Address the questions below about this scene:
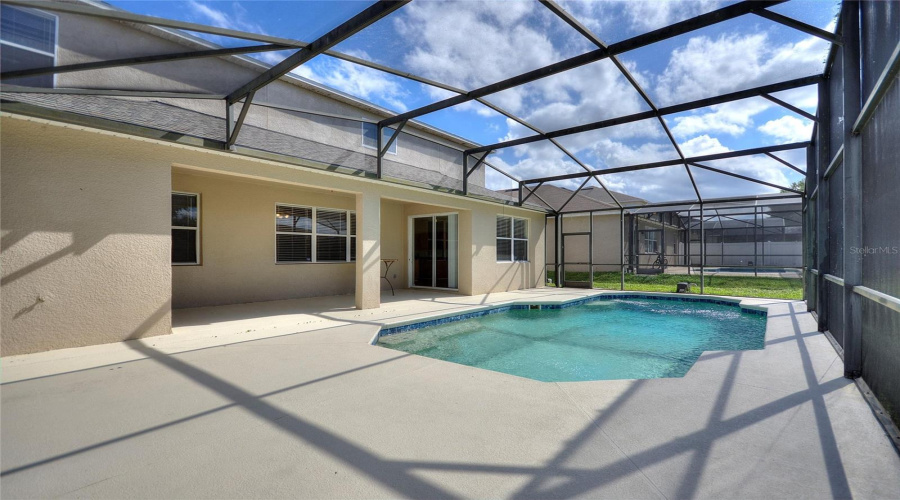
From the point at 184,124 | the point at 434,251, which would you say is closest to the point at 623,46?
the point at 184,124

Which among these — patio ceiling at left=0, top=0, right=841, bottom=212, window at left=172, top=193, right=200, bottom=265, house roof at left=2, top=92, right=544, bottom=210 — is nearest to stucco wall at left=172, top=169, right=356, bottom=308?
window at left=172, top=193, right=200, bottom=265

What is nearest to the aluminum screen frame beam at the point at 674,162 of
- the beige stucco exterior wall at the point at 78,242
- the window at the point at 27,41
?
the beige stucco exterior wall at the point at 78,242

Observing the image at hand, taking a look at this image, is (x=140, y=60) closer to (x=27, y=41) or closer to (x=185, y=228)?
(x=27, y=41)

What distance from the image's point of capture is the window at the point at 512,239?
11000 mm

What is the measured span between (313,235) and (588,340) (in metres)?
6.41

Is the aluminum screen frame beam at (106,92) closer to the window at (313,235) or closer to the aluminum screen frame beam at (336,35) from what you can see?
the aluminum screen frame beam at (336,35)

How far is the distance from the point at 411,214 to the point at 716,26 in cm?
790

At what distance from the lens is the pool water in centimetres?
466

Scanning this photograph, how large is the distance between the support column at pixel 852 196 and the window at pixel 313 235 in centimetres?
873

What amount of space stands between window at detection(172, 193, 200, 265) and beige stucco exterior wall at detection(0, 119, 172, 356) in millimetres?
2477

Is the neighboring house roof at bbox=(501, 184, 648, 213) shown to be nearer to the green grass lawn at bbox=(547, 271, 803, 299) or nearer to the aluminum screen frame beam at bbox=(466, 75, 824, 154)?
the green grass lawn at bbox=(547, 271, 803, 299)

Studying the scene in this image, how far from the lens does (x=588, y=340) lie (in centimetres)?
605

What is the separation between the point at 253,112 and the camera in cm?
746

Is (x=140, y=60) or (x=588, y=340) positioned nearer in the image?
(x=140, y=60)
